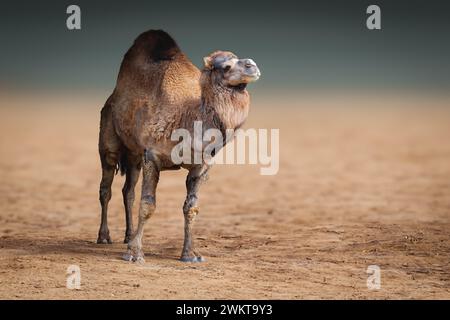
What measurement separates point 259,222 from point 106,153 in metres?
3.35

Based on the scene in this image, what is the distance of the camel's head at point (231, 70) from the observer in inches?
363

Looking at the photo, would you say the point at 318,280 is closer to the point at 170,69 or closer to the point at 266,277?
the point at 266,277

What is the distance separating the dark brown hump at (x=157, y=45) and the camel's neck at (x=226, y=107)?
1267 millimetres

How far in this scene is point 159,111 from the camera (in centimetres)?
973

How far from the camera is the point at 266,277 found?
30.6ft

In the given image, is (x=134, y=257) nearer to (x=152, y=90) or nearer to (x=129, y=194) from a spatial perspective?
(x=129, y=194)

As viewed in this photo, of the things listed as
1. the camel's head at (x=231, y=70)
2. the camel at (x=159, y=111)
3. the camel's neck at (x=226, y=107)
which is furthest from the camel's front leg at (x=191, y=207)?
the camel's head at (x=231, y=70)

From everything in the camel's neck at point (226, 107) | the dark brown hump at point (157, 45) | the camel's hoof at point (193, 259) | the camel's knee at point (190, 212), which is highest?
the dark brown hump at point (157, 45)

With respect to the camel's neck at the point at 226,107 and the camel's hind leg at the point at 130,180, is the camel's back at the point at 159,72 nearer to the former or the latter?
the camel's neck at the point at 226,107

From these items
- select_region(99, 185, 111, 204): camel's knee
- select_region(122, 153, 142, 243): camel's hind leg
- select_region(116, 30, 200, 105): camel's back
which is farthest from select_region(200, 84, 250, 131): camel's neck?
select_region(99, 185, 111, 204): camel's knee

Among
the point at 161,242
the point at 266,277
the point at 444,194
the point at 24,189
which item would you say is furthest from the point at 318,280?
the point at 24,189

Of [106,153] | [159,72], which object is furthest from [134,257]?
[159,72]

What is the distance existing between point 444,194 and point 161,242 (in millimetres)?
6808

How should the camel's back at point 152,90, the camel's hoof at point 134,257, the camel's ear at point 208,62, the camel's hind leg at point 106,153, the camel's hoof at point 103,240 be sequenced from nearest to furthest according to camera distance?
the camel's ear at point 208,62 < the camel's back at point 152,90 < the camel's hoof at point 134,257 < the camel's hind leg at point 106,153 < the camel's hoof at point 103,240
